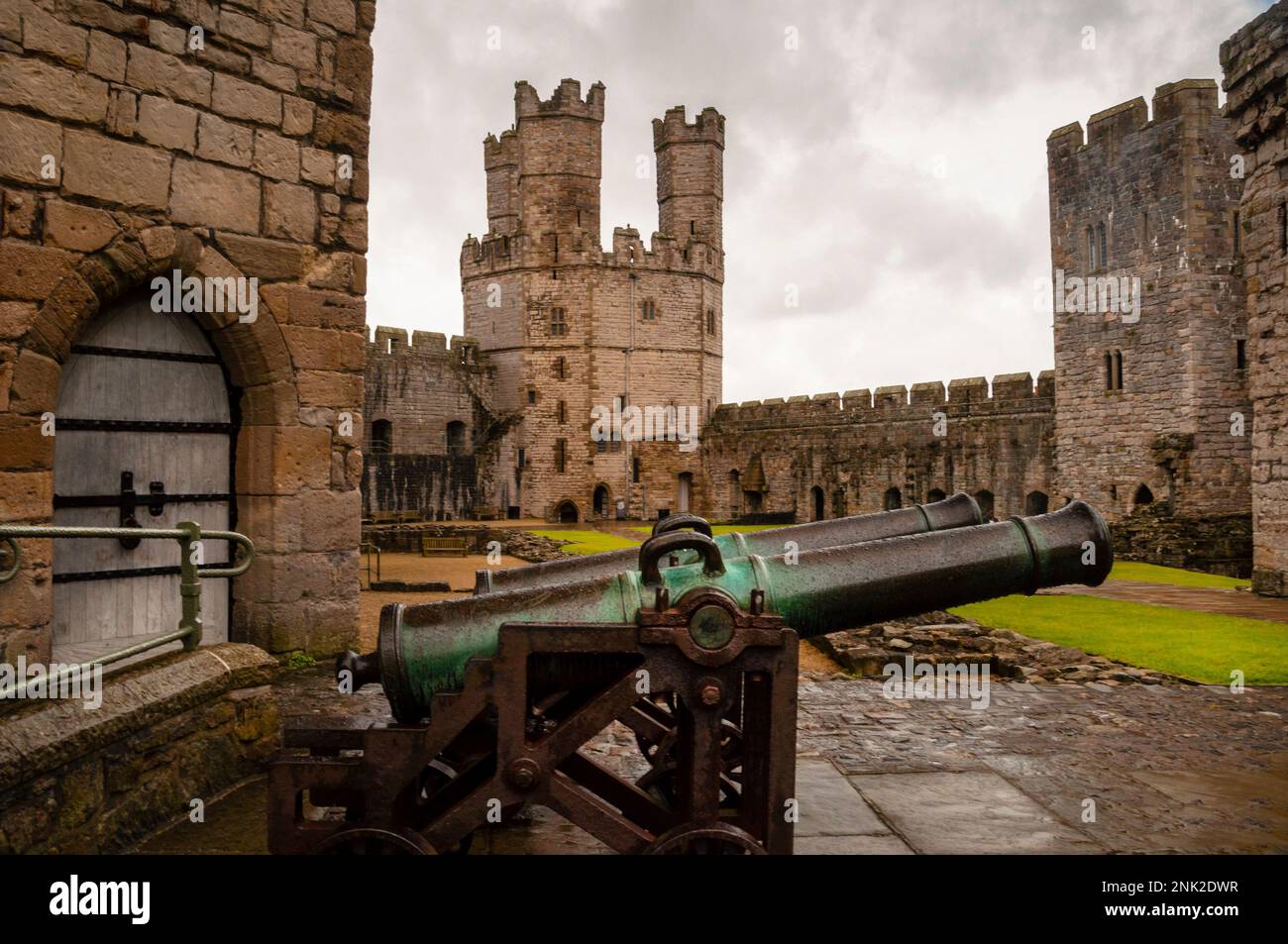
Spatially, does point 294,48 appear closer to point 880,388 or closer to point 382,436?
point 880,388

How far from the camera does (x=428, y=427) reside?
34.2 meters

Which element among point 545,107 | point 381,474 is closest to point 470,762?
point 381,474

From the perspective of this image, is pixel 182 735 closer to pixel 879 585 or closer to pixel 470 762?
pixel 470 762

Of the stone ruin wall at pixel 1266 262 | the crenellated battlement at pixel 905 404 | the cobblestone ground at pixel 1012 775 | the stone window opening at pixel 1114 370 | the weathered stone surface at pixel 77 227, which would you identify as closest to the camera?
the cobblestone ground at pixel 1012 775

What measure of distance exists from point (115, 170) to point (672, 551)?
4.24m

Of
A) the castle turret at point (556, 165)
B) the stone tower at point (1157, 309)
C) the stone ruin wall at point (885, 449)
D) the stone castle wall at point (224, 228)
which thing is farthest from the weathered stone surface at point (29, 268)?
the castle turret at point (556, 165)

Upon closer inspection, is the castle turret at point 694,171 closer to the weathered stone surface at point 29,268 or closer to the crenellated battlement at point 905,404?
the crenellated battlement at point 905,404

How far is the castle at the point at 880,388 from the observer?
18891 millimetres

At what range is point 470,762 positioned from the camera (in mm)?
2965

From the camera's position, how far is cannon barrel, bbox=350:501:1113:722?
9.09 feet

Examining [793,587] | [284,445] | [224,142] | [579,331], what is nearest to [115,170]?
[224,142]

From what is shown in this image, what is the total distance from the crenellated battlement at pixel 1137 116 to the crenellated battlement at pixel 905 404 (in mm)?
5950

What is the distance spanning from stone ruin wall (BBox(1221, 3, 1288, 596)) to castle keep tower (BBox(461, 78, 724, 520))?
26.0 meters
